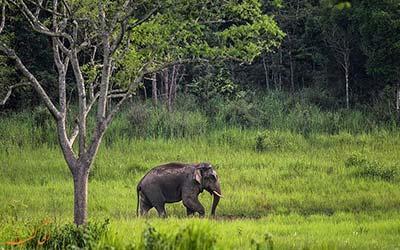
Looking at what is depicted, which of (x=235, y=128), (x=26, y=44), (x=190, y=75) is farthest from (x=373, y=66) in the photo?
(x=26, y=44)

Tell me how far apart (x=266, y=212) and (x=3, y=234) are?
7575 millimetres

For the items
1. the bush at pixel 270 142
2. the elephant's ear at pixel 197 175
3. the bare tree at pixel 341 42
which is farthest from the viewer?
the bare tree at pixel 341 42

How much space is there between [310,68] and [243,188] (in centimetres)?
2079

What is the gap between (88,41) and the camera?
14.7m

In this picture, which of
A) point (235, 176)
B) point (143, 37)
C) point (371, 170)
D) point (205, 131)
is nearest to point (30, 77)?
point (143, 37)

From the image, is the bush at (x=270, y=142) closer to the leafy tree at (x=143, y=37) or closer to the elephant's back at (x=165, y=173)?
the elephant's back at (x=165, y=173)

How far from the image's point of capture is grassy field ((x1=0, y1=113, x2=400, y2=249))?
437 inches

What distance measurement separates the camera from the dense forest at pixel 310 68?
1105 inches

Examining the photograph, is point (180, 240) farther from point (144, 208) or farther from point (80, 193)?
point (144, 208)

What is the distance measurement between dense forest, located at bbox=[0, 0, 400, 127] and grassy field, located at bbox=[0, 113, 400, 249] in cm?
405

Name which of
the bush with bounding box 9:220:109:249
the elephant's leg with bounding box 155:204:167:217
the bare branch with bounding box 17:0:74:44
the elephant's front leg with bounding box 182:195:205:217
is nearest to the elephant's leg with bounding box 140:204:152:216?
the elephant's leg with bounding box 155:204:167:217

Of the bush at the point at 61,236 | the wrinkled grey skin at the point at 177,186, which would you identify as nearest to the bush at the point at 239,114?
the wrinkled grey skin at the point at 177,186

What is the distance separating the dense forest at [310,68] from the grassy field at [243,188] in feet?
13.3

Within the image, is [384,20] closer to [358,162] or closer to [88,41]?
[358,162]
